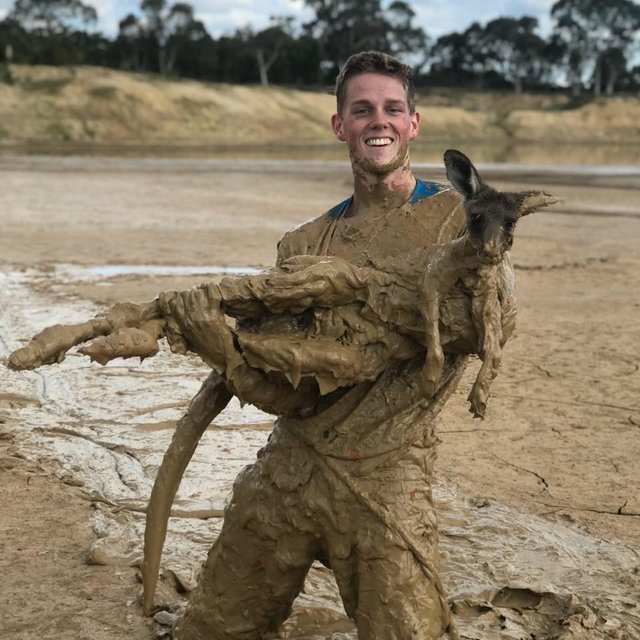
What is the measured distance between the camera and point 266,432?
5621 millimetres

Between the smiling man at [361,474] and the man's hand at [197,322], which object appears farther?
the smiling man at [361,474]

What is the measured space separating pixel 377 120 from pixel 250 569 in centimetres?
149

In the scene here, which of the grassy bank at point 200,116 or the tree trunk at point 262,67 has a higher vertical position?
the tree trunk at point 262,67

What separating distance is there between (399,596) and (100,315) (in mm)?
1205

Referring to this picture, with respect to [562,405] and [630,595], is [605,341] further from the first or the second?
[630,595]

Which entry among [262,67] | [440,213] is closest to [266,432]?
[440,213]

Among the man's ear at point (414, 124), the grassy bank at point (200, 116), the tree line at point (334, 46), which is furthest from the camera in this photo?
the tree line at point (334, 46)

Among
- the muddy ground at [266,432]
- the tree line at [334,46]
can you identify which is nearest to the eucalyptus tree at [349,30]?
the tree line at [334,46]

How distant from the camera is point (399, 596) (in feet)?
9.21

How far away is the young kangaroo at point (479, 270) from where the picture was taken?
7.64 ft

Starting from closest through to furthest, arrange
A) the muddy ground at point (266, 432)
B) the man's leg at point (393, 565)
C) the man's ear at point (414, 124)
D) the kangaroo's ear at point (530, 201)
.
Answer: the kangaroo's ear at point (530, 201) → the man's leg at point (393, 565) → the man's ear at point (414, 124) → the muddy ground at point (266, 432)

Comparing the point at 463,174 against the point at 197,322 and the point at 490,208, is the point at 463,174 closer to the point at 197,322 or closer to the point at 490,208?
the point at 490,208

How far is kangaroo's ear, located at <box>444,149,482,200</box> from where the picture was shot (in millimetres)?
2385

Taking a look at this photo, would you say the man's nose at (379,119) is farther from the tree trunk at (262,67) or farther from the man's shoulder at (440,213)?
the tree trunk at (262,67)
